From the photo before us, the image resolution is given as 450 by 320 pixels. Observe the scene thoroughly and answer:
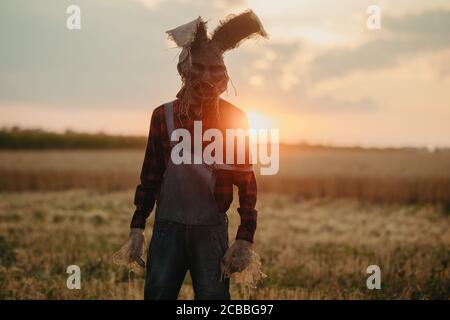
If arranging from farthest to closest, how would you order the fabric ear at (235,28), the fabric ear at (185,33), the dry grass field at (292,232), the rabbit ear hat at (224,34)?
1. the dry grass field at (292,232)
2. the fabric ear at (235,28)
3. the rabbit ear hat at (224,34)
4. the fabric ear at (185,33)

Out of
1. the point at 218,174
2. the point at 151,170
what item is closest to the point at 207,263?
the point at 218,174

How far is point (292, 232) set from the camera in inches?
571

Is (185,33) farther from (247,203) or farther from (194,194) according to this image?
(247,203)

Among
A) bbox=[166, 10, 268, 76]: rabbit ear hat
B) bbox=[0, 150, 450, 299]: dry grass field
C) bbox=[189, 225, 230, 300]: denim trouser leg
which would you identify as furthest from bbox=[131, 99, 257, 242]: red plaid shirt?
bbox=[0, 150, 450, 299]: dry grass field

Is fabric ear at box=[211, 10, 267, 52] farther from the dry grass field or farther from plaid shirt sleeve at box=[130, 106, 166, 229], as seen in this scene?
the dry grass field

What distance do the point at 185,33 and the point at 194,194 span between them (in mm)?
965

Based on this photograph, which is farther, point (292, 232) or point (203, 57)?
point (292, 232)

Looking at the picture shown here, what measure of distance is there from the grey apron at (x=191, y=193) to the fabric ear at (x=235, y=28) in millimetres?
573

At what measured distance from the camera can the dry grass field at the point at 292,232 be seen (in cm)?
812

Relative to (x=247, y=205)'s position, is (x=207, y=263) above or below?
below

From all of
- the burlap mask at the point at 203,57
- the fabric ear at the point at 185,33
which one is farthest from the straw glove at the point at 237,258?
the fabric ear at the point at 185,33

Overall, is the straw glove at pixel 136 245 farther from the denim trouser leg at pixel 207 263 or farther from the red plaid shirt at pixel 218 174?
the denim trouser leg at pixel 207 263

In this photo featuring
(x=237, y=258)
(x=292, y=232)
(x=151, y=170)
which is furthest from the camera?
(x=292, y=232)

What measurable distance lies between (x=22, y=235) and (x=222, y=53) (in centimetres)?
1021
